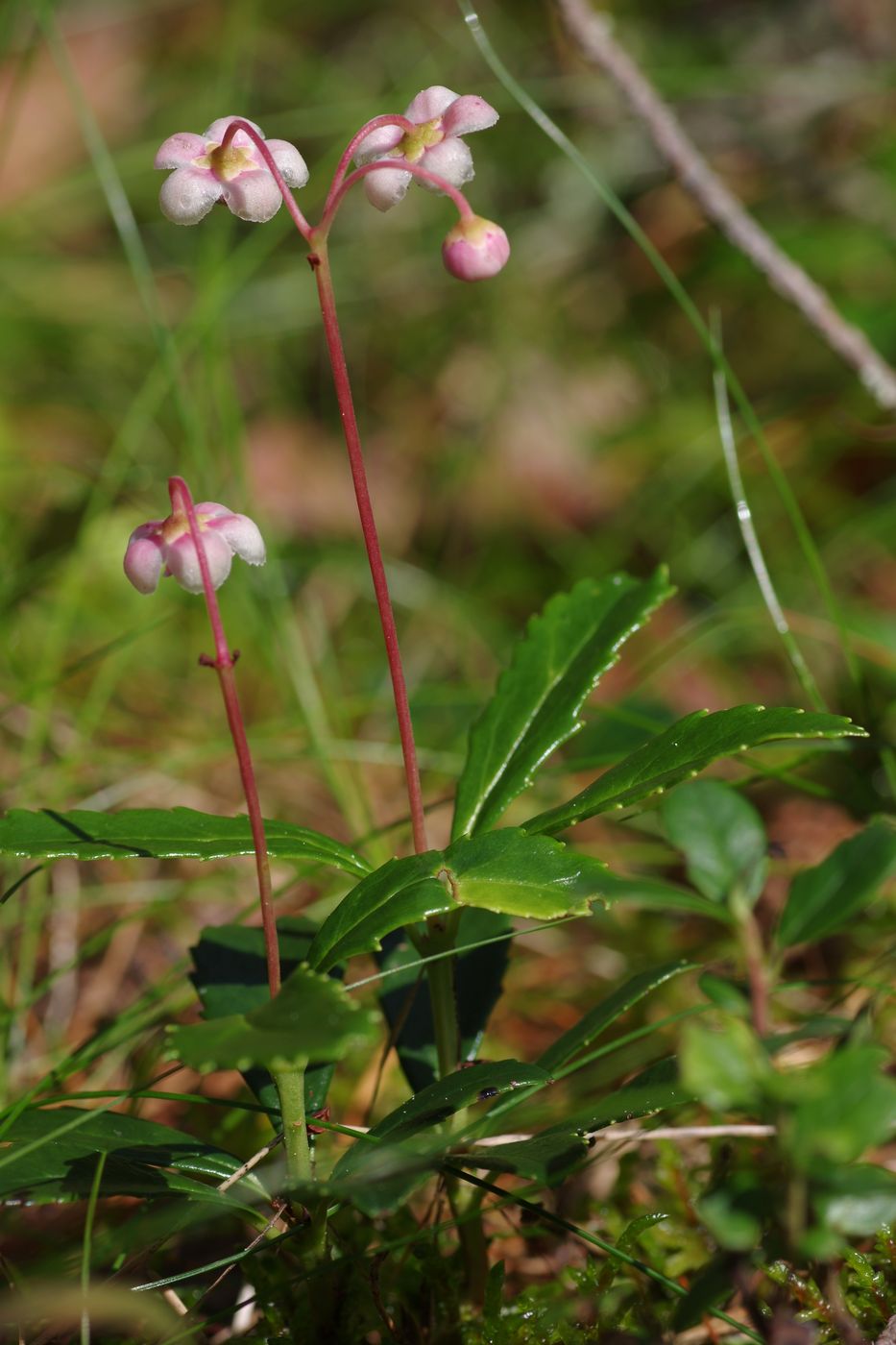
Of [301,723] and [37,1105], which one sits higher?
[301,723]

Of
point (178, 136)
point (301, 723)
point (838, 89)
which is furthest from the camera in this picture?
point (838, 89)

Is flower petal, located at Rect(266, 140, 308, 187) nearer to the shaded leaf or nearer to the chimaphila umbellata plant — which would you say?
the chimaphila umbellata plant

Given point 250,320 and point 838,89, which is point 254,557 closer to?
point 250,320

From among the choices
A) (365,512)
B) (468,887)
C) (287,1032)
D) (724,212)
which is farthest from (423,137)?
(724,212)

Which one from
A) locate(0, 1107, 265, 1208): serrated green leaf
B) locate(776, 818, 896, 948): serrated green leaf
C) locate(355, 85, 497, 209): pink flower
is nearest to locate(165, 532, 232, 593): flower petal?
locate(355, 85, 497, 209): pink flower

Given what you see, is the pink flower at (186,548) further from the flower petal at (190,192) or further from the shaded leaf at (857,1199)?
the shaded leaf at (857,1199)

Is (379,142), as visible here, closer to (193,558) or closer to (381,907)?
(193,558)

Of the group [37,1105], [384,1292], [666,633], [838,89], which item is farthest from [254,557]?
[838,89]
